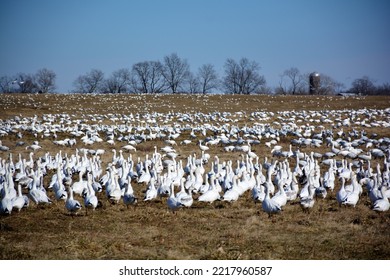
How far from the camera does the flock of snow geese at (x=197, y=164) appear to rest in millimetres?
12625

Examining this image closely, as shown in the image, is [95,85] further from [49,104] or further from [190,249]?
[190,249]

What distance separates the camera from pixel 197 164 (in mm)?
18484

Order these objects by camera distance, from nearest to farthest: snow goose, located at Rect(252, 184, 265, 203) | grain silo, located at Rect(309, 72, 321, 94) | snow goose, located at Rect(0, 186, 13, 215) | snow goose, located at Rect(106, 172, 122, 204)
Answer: snow goose, located at Rect(0, 186, 13, 215)
snow goose, located at Rect(252, 184, 265, 203)
snow goose, located at Rect(106, 172, 122, 204)
grain silo, located at Rect(309, 72, 321, 94)

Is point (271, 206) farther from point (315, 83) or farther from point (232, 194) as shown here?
point (315, 83)

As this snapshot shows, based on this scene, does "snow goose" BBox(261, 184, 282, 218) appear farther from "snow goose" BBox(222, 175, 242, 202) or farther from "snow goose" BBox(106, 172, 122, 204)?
"snow goose" BBox(106, 172, 122, 204)

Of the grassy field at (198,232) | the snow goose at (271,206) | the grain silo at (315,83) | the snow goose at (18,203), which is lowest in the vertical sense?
the grassy field at (198,232)

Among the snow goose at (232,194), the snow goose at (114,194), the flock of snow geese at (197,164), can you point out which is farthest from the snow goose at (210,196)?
the snow goose at (114,194)

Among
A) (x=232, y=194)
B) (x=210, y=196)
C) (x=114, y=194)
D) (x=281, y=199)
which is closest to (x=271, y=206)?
(x=281, y=199)

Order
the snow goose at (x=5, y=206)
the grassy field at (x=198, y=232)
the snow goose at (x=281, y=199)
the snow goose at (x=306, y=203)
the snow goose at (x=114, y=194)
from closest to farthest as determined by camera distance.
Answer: the grassy field at (x=198, y=232) < the snow goose at (x=5, y=206) < the snow goose at (x=281, y=199) < the snow goose at (x=306, y=203) < the snow goose at (x=114, y=194)

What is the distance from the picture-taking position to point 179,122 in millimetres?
39000

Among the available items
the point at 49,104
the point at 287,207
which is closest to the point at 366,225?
the point at 287,207

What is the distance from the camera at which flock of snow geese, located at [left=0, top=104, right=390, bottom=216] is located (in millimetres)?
12625

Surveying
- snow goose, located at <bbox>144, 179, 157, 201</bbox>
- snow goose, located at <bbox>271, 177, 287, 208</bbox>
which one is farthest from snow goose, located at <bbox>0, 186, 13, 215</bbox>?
snow goose, located at <bbox>271, 177, 287, 208</bbox>

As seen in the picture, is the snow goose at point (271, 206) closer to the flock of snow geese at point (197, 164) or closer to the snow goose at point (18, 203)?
the flock of snow geese at point (197, 164)
